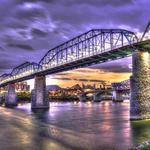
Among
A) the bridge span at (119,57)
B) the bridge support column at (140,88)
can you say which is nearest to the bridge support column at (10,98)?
the bridge span at (119,57)

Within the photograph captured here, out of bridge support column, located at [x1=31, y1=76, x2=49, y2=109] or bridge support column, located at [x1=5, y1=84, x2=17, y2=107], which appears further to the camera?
bridge support column, located at [x1=5, y1=84, x2=17, y2=107]

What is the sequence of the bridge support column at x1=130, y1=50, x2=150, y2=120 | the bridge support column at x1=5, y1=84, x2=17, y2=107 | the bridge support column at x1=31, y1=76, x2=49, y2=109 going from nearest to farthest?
the bridge support column at x1=130, y1=50, x2=150, y2=120
the bridge support column at x1=31, y1=76, x2=49, y2=109
the bridge support column at x1=5, y1=84, x2=17, y2=107

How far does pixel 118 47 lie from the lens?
237 feet

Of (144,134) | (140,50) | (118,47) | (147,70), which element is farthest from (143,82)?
(144,134)

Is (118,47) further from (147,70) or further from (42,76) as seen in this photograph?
(42,76)

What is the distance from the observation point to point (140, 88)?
60906 millimetres

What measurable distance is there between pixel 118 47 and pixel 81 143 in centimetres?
3975

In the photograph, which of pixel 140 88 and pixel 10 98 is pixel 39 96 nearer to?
pixel 10 98

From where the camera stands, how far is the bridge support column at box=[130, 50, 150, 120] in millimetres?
60609

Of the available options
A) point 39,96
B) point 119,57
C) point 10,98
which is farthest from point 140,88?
point 10,98

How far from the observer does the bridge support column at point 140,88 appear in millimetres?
60609

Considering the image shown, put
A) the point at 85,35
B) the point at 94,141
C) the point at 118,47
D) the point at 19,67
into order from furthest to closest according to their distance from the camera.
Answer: the point at 19,67
the point at 85,35
the point at 118,47
the point at 94,141

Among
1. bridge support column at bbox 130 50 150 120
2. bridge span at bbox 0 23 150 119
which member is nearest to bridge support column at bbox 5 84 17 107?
bridge span at bbox 0 23 150 119

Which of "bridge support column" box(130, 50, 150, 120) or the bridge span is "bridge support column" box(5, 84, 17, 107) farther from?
"bridge support column" box(130, 50, 150, 120)
